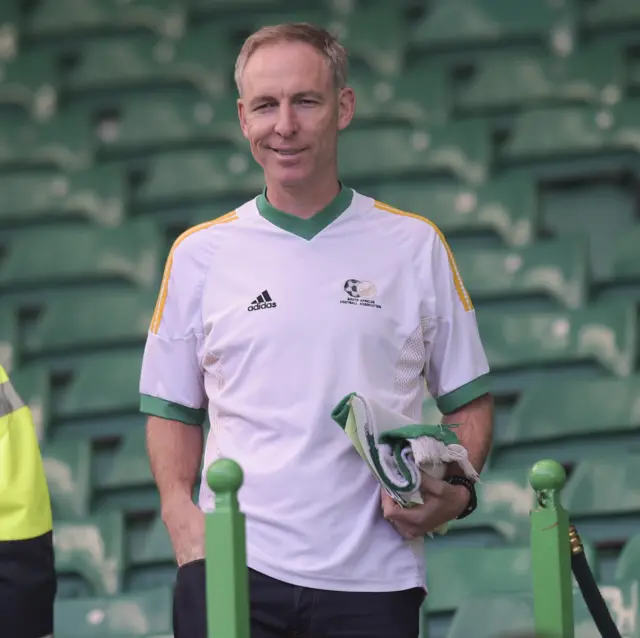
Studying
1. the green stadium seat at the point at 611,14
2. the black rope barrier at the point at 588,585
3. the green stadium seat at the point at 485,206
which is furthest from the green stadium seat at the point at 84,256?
the black rope barrier at the point at 588,585

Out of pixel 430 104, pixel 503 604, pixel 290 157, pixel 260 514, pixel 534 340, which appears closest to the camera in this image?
pixel 260 514

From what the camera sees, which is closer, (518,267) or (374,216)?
(374,216)

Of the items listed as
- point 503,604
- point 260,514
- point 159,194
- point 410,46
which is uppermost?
point 410,46

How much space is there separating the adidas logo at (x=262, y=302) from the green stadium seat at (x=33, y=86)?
9.42 feet

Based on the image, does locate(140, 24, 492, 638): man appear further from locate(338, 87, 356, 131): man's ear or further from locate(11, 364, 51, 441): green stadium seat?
locate(11, 364, 51, 441): green stadium seat

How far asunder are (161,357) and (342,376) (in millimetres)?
309

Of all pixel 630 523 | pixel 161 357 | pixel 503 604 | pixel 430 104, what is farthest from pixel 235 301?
pixel 430 104

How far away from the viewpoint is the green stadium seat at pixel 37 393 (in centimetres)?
397

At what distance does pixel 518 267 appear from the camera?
154 inches

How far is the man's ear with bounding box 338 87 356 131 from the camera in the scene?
78.4 inches

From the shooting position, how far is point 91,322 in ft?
13.6

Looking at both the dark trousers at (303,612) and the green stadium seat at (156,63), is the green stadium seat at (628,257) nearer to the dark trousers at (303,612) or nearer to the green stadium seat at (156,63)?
the green stadium seat at (156,63)

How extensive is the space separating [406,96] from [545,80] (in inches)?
17.4

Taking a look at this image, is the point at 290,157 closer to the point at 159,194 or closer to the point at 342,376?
the point at 342,376
